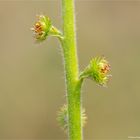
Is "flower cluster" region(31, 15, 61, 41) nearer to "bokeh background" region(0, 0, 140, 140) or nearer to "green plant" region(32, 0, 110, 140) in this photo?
"green plant" region(32, 0, 110, 140)

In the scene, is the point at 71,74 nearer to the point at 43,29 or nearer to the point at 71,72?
the point at 71,72

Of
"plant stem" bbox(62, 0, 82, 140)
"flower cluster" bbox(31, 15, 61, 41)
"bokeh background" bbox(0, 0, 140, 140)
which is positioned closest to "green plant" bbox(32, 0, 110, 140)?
"plant stem" bbox(62, 0, 82, 140)

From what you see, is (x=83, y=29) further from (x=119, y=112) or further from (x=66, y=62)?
(x=66, y=62)

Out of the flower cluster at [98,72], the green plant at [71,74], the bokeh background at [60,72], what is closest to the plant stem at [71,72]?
the green plant at [71,74]

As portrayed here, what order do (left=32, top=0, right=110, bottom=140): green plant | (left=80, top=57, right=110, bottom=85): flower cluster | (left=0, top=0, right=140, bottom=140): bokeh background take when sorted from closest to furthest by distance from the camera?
(left=32, top=0, right=110, bottom=140): green plant, (left=80, top=57, right=110, bottom=85): flower cluster, (left=0, top=0, right=140, bottom=140): bokeh background

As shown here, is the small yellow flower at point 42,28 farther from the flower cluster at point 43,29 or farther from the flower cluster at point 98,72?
the flower cluster at point 98,72

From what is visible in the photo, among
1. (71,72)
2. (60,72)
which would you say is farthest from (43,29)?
(60,72)
